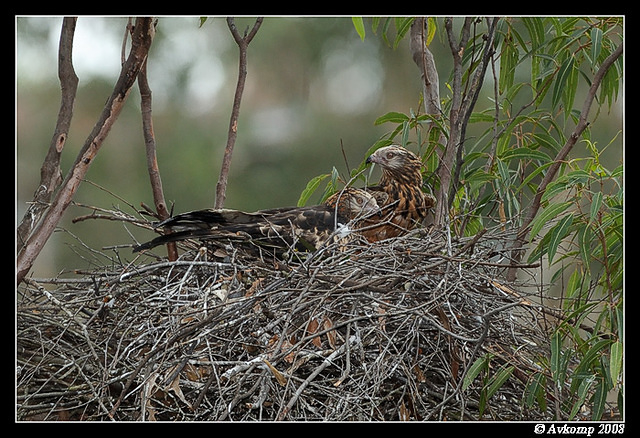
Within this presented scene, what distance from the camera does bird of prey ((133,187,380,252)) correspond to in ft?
5.91

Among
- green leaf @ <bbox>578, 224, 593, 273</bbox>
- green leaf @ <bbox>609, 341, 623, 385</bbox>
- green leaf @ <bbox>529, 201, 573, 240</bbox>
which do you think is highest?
green leaf @ <bbox>529, 201, 573, 240</bbox>

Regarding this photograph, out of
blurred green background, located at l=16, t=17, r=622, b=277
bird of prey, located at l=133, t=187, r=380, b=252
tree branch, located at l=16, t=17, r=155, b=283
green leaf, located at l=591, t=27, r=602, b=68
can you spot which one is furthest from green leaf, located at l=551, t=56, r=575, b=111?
blurred green background, located at l=16, t=17, r=622, b=277

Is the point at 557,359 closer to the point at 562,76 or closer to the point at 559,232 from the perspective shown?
the point at 559,232

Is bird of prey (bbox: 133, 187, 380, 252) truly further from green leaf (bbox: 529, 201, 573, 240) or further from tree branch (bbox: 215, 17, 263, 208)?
green leaf (bbox: 529, 201, 573, 240)

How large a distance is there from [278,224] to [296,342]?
65cm

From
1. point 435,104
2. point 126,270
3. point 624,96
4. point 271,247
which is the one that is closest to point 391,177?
point 435,104

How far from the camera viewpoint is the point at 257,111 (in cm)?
628

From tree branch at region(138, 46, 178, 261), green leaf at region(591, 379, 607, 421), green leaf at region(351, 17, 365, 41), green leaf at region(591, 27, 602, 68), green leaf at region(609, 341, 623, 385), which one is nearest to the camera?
green leaf at region(609, 341, 623, 385)

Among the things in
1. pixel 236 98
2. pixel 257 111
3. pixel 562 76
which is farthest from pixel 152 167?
pixel 257 111

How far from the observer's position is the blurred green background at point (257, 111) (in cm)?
545

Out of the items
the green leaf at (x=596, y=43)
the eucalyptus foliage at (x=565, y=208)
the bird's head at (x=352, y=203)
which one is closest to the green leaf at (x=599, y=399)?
the eucalyptus foliage at (x=565, y=208)

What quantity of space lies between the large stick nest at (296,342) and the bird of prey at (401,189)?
665 millimetres

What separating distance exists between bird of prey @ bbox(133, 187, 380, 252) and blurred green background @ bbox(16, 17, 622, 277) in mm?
3047

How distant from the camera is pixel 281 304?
140 centimetres
